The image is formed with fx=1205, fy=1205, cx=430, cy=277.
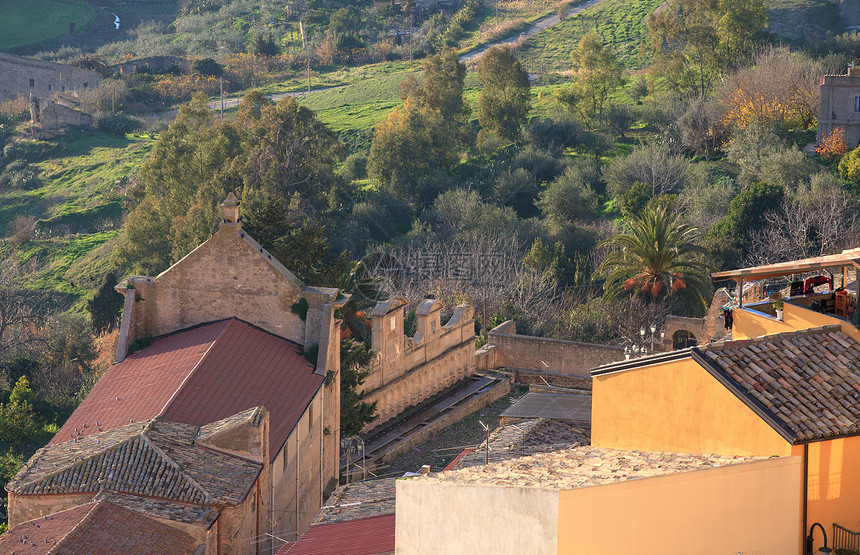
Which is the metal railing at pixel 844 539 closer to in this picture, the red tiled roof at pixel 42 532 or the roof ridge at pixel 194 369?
the red tiled roof at pixel 42 532

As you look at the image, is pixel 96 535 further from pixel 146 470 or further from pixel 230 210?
pixel 230 210

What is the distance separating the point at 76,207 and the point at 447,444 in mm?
43156

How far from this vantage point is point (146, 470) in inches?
721

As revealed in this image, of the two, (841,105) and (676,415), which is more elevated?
(841,105)

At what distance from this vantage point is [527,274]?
41.7 meters

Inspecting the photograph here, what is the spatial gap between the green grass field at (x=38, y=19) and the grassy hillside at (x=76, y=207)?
32625 mm

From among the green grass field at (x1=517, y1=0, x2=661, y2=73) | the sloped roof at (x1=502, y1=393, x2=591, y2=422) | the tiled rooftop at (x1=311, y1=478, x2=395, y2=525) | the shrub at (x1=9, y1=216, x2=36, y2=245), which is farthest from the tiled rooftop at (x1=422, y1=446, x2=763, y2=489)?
the green grass field at (x1=517, y1=0, x2=661, y2=73)

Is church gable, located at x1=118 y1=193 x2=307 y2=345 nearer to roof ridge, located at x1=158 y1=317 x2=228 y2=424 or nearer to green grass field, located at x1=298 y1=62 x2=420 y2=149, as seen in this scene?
roof ridge, located at x1=158 y1=317 x2=228 y2=424

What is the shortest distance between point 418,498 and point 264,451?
19.4ft

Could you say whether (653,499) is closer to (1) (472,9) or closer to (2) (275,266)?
(2) (275,266)

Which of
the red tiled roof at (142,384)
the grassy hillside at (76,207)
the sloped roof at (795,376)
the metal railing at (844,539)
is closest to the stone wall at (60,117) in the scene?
the grassy hillside at (76,207)

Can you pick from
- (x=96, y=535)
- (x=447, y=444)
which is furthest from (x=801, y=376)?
(x=447, y=444)

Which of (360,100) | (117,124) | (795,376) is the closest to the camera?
(795,376)

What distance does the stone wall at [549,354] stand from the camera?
3125 cm
